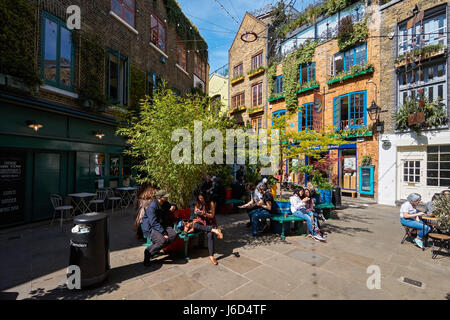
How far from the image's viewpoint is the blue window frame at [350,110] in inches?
515

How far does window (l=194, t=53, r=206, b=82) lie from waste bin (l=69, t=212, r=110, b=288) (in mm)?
17748

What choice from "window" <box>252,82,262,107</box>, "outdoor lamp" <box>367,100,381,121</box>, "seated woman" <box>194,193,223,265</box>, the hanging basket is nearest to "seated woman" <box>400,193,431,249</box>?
"seated woman" <box>194,193,223,265</box>

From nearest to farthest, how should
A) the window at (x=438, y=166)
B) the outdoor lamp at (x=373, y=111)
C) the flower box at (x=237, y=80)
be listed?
the window at (x=438, y=166)
the outdoor lamp at (x=373, y=111)
the flower box at (x=237, y=80)

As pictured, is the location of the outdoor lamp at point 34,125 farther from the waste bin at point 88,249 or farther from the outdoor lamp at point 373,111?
the outdoor lamp at point 373,111

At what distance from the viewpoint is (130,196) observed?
402 inches

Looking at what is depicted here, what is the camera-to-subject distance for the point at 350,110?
538 inches

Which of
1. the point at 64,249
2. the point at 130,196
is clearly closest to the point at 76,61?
the point at 130,196

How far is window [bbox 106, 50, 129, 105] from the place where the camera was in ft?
33.2

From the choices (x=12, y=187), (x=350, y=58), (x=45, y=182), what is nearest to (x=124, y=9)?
(x=45, y=182)

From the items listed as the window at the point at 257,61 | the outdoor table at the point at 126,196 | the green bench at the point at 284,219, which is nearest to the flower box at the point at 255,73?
the window at the point at 257,61

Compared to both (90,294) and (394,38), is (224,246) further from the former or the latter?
(394,38)

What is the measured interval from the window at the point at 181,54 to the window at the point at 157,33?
1.94 m

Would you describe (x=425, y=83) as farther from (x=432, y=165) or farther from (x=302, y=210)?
(x=302, y=210)

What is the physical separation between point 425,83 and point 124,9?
15.5m
